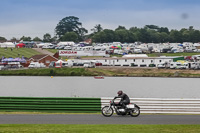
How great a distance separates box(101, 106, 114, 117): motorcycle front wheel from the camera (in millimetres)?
23438

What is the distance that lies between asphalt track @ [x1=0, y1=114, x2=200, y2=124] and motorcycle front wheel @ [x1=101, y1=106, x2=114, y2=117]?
10.4 inches

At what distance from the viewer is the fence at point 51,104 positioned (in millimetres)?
25188

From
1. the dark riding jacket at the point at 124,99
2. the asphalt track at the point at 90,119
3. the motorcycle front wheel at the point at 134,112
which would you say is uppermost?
the dark riding jacket at the point at 124,99

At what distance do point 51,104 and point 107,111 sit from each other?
3738mm

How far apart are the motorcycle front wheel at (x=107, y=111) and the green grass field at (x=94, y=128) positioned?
12.5ft

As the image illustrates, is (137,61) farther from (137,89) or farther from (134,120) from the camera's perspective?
(134,120)

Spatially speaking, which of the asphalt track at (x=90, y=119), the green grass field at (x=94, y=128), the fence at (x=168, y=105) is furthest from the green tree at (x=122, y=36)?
the green grass field at (x=94, y=128)

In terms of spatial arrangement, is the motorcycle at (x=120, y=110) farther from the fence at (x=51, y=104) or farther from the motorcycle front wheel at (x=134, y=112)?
the fence at (x=51, y=104)

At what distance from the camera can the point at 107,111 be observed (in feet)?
77.1

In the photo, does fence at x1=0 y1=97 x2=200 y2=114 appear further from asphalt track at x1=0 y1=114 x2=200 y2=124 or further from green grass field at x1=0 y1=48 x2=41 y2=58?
green grass field at x1=0 y1=48 x2=41 y2=58

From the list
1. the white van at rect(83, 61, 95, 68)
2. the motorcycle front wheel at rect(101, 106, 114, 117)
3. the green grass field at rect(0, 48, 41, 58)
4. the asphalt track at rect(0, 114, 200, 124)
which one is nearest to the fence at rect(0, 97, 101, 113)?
the asphalt track at rect(0, 114, 200, 124)

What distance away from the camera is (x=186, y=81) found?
252 ft

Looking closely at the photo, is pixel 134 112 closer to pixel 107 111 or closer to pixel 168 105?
pixel 107 111

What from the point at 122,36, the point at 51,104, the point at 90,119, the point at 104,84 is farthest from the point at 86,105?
the point at 122,36
